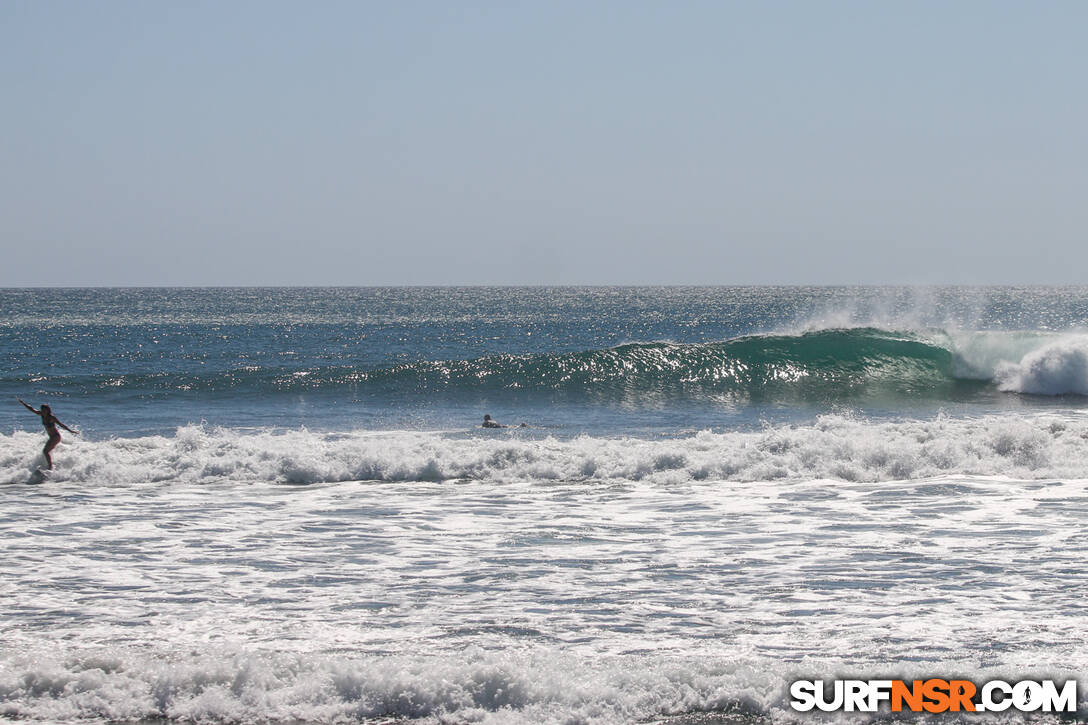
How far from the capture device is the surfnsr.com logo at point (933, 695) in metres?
6.19

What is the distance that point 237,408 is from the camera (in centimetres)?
2614

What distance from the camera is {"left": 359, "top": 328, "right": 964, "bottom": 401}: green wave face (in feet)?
94.0

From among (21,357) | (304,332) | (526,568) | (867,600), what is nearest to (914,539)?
(867,600)

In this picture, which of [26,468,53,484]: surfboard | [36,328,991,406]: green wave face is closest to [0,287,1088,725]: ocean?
[26,468,53,484]: surfboard

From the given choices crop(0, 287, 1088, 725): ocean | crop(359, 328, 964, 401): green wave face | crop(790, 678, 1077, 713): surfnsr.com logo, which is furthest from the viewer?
crop(359, 328, 964, 401): green wave face

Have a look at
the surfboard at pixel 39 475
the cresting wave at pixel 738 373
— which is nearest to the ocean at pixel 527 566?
the surfboard at pixel 39 475

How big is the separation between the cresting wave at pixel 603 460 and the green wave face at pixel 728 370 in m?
12.0

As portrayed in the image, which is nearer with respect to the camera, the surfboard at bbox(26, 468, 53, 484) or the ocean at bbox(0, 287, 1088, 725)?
the ocean at bbox(0, 287, 1088, 725)

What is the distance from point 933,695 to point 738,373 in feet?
79.3

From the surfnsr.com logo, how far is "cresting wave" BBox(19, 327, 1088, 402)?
2072cm

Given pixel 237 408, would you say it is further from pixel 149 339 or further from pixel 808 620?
pixel 149 339

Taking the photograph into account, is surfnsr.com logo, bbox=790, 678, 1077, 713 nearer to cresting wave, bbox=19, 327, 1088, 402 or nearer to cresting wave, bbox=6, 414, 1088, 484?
cresting wave, bbox=6, 414, 1088, 484

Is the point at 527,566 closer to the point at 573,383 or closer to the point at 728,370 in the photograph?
the point at 573,383

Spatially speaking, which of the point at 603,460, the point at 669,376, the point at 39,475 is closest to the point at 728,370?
the point at 669,376
